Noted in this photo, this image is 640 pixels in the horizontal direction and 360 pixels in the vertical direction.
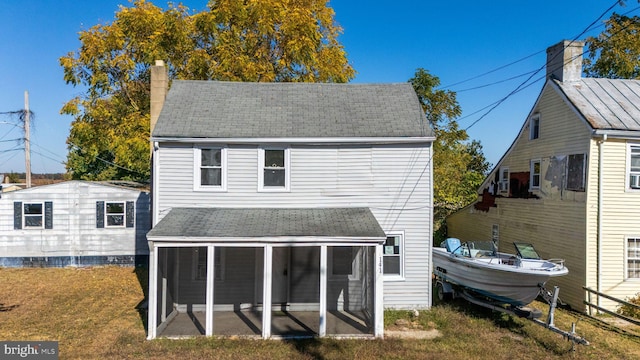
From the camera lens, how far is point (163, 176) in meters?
13.3

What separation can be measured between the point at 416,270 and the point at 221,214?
6384 mm

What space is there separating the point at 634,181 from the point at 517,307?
6.48 metres

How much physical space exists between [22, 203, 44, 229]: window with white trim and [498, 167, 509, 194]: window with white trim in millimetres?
21357

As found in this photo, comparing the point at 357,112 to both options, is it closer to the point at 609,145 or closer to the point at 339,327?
the point at 339,327

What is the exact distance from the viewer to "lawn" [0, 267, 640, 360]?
9.89 metres

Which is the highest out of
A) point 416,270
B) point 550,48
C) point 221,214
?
point 550,48

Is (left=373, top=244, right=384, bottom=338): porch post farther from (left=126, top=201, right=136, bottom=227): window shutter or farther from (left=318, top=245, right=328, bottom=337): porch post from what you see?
(left=126, top=201, right=136, bottom=227): window shutter

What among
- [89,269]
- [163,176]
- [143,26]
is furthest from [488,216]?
[143,26]

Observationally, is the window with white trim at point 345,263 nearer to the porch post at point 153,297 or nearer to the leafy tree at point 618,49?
the porch post at point 153,297

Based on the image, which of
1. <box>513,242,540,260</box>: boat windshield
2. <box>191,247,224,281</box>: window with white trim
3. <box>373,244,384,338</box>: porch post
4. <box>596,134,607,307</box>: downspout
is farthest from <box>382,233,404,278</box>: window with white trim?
<box>596,134,607,307</box>: downspout

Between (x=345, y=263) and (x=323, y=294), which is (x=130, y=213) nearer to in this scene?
(x=345, y=263)

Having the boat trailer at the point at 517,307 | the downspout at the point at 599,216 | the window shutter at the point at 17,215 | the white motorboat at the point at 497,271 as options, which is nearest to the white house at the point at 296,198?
the white motorboat at the point at 497,271

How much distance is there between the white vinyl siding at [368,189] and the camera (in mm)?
13438

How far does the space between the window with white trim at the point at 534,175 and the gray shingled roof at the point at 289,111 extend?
6.10 metres
